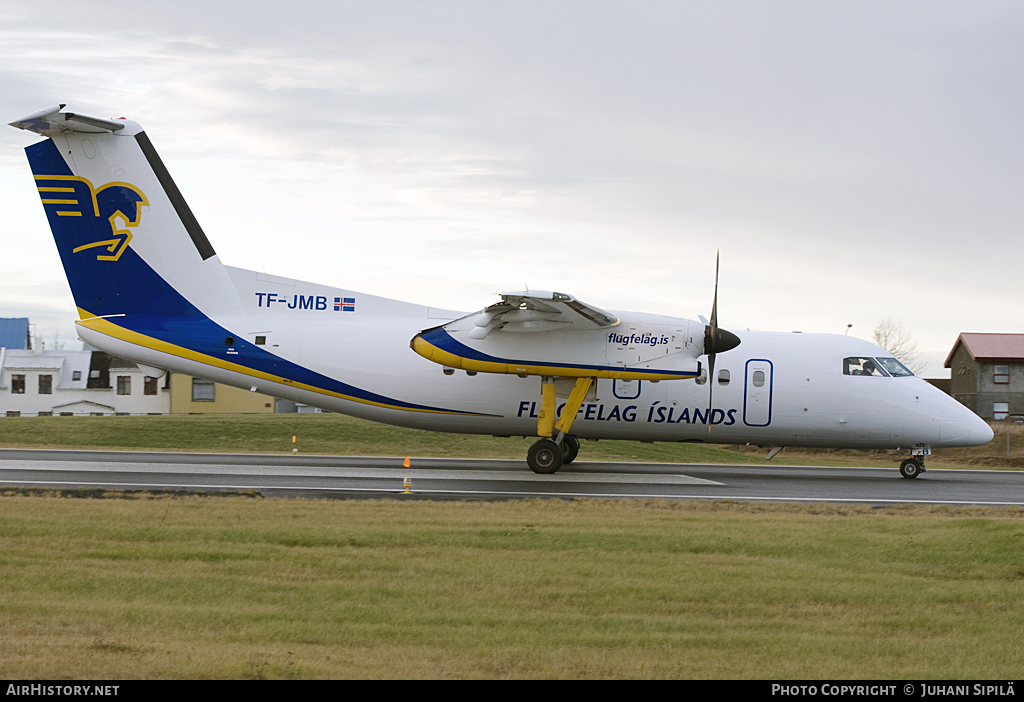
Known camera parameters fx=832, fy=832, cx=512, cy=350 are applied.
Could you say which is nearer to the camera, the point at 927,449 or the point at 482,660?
the point at 482,660

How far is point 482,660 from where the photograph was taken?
588 centimetres

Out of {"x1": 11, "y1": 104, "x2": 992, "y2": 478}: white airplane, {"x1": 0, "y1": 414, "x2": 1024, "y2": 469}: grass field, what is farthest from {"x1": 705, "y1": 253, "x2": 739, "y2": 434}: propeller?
{"x1": 0, "y1": 414, "x2": 1024, "y2": 469}: grass field

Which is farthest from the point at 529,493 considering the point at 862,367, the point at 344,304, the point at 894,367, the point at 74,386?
the point at 74,386

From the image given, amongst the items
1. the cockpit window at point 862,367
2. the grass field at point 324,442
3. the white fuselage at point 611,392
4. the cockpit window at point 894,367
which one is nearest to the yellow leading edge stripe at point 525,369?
the white fuselage at point 611,392

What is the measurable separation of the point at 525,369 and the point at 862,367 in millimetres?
8390

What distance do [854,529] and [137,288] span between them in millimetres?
16041

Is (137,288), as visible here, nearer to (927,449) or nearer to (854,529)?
(854,529)

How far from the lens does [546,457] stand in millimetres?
18953

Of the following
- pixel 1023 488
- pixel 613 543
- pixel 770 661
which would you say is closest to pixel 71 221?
pixel 613 543

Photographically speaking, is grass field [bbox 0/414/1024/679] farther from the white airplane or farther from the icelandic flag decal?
the icelandic flag decal

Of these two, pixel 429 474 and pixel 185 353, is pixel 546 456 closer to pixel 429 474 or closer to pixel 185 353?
pixel 429 474

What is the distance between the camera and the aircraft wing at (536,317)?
17.5 meters

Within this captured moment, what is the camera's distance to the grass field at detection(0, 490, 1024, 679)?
5883mm

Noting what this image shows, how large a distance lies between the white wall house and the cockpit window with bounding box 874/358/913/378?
52.3 m
